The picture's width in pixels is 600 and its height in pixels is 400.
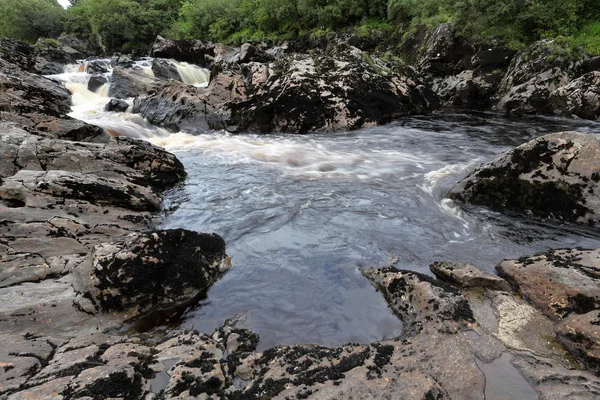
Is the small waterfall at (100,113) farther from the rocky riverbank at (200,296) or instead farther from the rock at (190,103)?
the rocky riverbank at (200,296)

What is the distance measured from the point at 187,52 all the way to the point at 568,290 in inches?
1188

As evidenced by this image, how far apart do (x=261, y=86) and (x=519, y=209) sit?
10.3 meters

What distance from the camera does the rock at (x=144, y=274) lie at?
13.5ft

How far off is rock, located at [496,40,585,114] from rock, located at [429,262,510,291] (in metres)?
12.1

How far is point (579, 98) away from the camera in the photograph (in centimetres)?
1237

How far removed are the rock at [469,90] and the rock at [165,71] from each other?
→ 52.0 feet

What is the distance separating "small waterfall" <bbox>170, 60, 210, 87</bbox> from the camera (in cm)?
2350

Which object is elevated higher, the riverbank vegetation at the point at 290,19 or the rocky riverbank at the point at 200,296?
the riverbank vegetation at the point at 290,19

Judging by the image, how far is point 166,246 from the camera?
4.65 metres

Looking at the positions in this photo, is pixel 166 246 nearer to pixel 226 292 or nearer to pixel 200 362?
pixel 226 292

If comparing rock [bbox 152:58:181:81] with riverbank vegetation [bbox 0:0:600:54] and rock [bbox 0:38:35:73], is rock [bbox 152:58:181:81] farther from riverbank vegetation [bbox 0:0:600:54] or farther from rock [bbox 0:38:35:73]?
riverbank vegetation [bbox 0:0:600:54]

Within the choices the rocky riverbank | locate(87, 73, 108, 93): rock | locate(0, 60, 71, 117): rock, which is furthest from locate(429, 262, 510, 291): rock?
locate(87, 73, 108, 93): rock

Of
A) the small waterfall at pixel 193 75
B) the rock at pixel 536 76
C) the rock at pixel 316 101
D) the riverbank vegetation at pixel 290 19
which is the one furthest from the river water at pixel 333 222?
the small waterfall at pixel 193 75

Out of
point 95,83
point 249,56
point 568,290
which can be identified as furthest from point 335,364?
point 249,56
